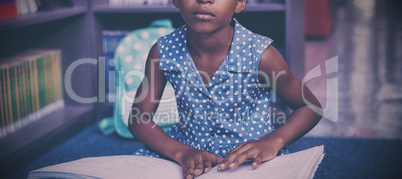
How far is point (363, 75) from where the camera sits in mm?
2797

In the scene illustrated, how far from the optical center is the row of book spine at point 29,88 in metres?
1.66

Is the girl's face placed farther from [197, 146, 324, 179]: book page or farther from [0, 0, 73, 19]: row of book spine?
[0, 0, 73, 19]: row of book spine

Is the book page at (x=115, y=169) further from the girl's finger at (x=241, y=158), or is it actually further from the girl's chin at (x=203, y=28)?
the girl's chin at (x=203, y=28)

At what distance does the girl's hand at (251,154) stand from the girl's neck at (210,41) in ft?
0.76

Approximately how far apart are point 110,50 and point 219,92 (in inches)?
45.3

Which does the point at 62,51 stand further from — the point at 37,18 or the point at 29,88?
the point at 37,18

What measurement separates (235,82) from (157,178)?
0.30 meters

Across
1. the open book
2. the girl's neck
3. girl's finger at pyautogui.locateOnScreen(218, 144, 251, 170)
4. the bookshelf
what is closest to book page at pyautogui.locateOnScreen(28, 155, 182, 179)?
the open book

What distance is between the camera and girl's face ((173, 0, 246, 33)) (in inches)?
34.1

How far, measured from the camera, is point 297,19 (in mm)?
1812

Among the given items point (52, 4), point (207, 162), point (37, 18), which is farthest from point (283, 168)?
point (52, 4)

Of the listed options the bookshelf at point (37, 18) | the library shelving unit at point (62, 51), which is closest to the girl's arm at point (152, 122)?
the bookshelf at point (37, 18)

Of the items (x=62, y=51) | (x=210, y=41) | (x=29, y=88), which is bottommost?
(x=29, y=88)

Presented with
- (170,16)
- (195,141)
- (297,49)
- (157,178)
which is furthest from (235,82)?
(170,16)
